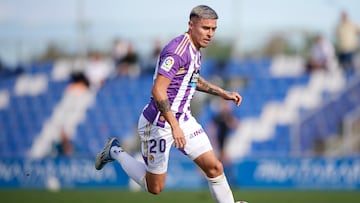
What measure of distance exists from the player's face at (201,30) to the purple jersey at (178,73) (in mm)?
78

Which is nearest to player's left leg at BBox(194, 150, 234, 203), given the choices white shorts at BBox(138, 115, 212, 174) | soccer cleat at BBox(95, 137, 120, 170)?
white shorts at BBox(138, 115, 212, 174)

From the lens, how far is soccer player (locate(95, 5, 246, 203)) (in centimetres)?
1101

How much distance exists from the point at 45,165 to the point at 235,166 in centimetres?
527

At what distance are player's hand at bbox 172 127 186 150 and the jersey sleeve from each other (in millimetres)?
664

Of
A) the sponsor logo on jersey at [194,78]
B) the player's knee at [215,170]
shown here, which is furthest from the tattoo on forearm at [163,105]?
the player's knee at [215,170]

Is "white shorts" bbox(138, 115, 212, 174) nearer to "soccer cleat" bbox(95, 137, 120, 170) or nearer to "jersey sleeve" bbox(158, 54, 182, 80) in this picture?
"jersey sleeve" bbox(158, 54, 182, 80)

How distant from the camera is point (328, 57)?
2792 cm

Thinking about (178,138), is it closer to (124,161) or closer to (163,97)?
(163,97)

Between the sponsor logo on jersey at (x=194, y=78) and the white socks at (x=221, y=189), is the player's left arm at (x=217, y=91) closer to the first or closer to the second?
the sponsor logo on jersey at (x=194, y=78)

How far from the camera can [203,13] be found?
11.2 meters

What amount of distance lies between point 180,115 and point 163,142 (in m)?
0.42

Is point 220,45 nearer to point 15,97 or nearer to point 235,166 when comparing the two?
point 15,97

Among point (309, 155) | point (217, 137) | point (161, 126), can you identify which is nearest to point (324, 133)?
point (309, 155)

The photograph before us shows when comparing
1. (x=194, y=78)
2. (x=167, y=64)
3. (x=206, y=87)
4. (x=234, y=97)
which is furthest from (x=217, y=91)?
(x=167, y=64)
